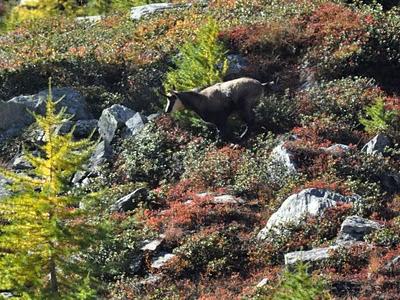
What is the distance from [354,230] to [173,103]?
27.1ft

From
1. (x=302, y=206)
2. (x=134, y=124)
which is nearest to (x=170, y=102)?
(x=134, y=124)

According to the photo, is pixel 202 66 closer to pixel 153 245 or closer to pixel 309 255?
pixel 153 245

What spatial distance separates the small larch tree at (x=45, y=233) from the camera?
43.4 feet

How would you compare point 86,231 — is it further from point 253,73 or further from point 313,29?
point 313,29

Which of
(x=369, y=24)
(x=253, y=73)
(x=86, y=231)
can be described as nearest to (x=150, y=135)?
(x=253, y=73)

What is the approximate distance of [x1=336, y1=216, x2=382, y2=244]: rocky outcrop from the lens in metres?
17.3

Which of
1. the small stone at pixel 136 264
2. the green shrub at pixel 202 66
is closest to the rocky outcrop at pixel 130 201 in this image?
the small stone at pixel 136 264

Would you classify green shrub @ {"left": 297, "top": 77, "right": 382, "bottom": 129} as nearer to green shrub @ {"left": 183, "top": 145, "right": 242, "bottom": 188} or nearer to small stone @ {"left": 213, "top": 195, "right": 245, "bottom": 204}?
green shrub @ {"left": 183, "top": 145, "right": 242, "bottom": 188}

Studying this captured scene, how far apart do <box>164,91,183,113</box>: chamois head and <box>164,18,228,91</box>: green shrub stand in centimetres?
111

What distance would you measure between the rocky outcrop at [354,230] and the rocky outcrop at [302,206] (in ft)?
2.86

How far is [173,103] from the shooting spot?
78.8 feet

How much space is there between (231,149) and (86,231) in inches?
375

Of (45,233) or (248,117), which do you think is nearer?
(45,233)

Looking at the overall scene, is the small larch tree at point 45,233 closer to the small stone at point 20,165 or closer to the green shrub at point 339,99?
the small stone at point 20,165
